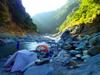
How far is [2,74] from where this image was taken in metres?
13.6

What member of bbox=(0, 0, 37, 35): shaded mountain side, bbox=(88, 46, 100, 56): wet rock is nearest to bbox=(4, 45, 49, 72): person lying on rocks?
bbox=(88, 46, 100, 56): wet rock

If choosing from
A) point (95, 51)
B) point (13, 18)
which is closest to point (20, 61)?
point (95, 51)

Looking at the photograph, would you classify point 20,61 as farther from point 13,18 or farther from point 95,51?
point 13,18

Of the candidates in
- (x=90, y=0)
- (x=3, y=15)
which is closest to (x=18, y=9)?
(x=3, y=15)

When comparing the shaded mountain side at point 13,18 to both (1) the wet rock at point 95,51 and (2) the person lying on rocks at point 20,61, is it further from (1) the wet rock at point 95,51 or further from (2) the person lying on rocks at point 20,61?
(1) the wet rock at point 95,51

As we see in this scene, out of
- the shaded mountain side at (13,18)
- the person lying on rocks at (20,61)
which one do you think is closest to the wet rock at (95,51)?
the person lying on rocks at (20,61)

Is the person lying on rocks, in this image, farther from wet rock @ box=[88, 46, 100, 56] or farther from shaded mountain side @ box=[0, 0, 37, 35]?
shaded mountain side @ box=[0, 0, 37, 35]

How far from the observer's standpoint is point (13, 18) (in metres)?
91.2

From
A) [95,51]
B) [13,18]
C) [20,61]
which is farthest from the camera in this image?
[13,18]

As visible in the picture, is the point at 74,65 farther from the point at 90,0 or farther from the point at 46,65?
the point at 90,0

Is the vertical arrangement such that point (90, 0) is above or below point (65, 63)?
above

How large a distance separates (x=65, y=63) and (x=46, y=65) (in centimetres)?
142

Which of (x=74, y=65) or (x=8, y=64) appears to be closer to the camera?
(x=74, y=65)

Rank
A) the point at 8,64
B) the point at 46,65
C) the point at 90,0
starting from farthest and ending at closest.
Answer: the point at 90,0 < the point at 8,64 < the point at 46,65
